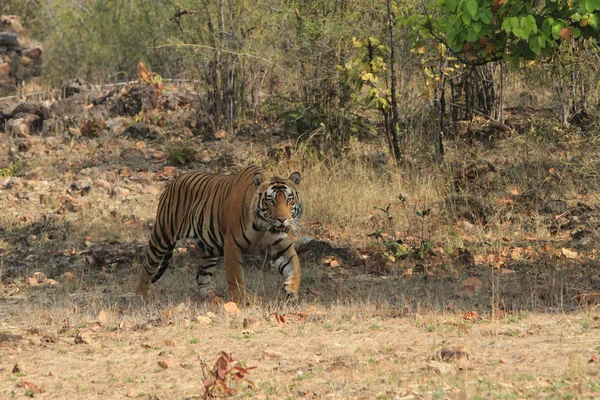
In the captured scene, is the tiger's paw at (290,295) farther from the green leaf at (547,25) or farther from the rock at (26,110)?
the rock at (26,110)

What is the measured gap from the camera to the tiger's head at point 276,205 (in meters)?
8.12

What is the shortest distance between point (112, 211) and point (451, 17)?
6.17 m

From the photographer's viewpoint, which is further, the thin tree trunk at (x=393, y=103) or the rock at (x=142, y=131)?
the rock at (x=142, y=131)

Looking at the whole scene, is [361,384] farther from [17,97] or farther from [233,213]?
[17,97]

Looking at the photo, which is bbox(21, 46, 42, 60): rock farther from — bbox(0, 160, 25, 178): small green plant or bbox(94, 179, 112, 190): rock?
bbox(94, 179, 112, 190): rock

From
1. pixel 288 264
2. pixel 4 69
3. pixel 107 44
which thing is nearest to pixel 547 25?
pixel 288 264

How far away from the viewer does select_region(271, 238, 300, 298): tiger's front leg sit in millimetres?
8234

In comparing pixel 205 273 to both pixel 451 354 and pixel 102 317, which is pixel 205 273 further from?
pixel 451 354

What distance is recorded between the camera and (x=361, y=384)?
18.4 ft

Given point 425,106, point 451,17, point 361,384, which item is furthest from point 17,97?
point 361,384

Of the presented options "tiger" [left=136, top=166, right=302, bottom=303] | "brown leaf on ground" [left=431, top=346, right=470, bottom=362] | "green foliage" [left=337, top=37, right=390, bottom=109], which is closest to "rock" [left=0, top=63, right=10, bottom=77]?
"green foliage" [left=337, top=37, right=390, bottom=109]

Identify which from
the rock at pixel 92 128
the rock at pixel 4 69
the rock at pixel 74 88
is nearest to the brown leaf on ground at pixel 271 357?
the rock at pixel 92 128

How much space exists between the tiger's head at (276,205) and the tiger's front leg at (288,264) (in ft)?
0.52

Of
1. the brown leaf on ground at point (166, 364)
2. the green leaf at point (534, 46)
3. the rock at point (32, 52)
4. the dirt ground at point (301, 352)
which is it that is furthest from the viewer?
the rock at point (32, 52)
